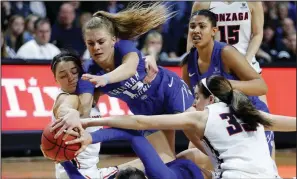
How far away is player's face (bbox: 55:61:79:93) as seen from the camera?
5488 mm

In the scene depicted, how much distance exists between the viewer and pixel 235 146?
450cm

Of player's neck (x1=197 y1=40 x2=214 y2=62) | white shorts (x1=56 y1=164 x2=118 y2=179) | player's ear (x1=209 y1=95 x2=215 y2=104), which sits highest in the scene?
player's neck (x1=197 y1=40 x2=214 y2=62)

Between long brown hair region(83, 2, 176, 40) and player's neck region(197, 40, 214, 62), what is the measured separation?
420mm

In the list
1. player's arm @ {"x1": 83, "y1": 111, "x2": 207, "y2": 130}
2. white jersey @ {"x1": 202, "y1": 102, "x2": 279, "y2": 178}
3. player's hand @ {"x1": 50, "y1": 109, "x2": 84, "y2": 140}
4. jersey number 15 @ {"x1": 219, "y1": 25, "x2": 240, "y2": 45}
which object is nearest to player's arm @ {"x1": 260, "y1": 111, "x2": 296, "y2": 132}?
white jersey @ {"x1": 202, "y1": 102, "x2": 279, "y2": 178}

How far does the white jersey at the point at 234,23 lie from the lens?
6250 millimetres

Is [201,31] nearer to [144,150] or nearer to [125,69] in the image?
[125,69]

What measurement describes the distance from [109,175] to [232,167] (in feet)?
4.97

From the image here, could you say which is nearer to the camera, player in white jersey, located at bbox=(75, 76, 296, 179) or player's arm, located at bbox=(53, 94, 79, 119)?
player in white jersey, located at bbox=(75, 76, 296, 179)

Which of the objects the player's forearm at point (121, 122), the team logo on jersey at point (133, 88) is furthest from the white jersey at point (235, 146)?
the team logo on jersey at point (133, 88)

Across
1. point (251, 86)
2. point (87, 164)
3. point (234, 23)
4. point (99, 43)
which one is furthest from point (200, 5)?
point (87, 164)

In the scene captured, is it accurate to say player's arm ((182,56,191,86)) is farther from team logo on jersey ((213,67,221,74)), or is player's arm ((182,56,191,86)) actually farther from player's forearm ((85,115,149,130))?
player's forearm ((85,115,149,130))

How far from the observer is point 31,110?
28.4ft

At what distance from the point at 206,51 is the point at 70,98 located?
3.65 ft

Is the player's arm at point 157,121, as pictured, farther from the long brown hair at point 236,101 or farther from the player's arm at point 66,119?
the long brown hair at point 236,101
